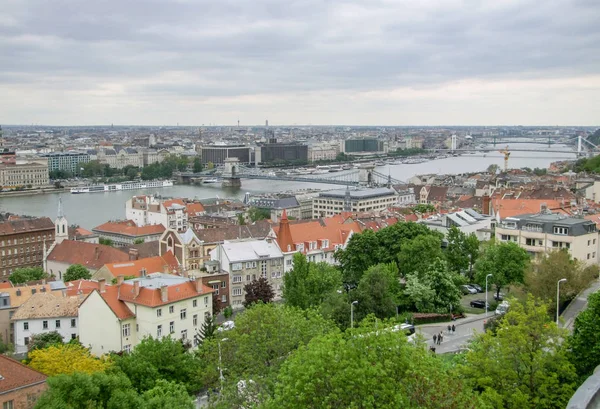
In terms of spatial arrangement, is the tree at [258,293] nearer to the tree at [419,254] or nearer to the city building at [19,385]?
the tree at [419,254]

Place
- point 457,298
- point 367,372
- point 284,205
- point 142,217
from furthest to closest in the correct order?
point 284,205
point 142,217
point 457,298
point 367,372

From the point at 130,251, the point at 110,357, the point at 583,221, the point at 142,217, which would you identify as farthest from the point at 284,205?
the point at 110,357

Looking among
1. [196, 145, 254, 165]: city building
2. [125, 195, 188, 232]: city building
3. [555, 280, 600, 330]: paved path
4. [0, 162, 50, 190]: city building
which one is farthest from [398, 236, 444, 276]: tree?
[196, 145, 254, 165]: city building

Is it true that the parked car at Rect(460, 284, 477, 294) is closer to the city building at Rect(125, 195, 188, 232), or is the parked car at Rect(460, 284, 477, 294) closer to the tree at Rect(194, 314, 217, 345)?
the tree at Rect(194, 314, 217, 345)

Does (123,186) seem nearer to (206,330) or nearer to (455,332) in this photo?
(206,330)

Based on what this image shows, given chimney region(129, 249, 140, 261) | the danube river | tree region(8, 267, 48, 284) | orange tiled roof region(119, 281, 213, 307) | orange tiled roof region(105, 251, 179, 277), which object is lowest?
the danube river

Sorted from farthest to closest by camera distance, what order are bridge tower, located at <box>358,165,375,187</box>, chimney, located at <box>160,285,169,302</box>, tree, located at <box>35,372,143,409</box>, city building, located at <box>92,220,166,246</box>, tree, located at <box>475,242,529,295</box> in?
bridge tower, located at <box>358,165,375,187</box>
city building, located at <box>92,220,166,246</box>
tree, located at <box>475,242,529,295</box>
chimney, located at <box>160,285,169,302</box>
tree, located at <box>35,372,143,409</box>

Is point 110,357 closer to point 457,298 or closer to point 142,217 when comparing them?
point 457,298
